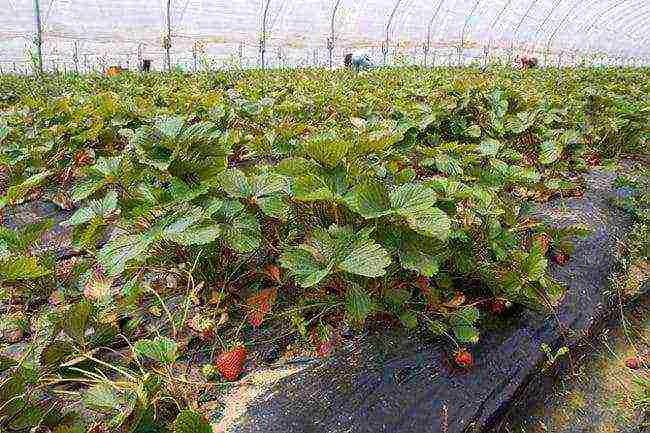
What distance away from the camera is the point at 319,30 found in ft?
55.4

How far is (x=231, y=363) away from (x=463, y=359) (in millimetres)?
638

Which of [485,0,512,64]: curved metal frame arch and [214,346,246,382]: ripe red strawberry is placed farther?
[485,0,512,64]: curved metal frame arch

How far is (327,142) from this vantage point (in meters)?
1.44

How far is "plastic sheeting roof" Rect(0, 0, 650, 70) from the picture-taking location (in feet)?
42.4

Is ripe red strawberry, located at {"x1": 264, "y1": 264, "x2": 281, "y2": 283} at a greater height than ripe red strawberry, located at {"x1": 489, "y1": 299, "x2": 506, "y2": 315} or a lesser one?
greater

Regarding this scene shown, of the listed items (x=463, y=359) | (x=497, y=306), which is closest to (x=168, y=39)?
(x=497, y=306)

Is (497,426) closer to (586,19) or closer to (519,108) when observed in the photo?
(519,108)

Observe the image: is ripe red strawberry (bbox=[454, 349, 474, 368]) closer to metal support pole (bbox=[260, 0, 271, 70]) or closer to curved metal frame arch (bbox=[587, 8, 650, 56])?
metal support pole (bbox=[260, 0, 271, 70])

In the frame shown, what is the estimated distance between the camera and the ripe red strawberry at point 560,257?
220 centimetres

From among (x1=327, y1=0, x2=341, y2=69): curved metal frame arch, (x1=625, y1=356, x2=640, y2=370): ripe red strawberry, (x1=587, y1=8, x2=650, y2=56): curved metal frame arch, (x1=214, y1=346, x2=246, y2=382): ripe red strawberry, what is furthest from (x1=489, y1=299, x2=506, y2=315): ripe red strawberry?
(x1=587, y1=8, x2=650, y2=56): curved metal frame arch

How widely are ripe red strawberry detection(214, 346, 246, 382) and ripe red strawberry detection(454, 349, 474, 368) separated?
59 cm

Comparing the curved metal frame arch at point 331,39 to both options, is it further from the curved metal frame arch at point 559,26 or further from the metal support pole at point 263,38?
the curved metal frame arch at point 559,26

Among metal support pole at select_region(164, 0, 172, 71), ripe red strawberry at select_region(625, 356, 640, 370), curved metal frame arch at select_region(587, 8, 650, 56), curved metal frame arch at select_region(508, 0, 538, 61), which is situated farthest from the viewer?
curved metal frame arch at select_region(587, 8, 650, 56)

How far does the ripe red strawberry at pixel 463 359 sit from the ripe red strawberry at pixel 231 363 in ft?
1.94
